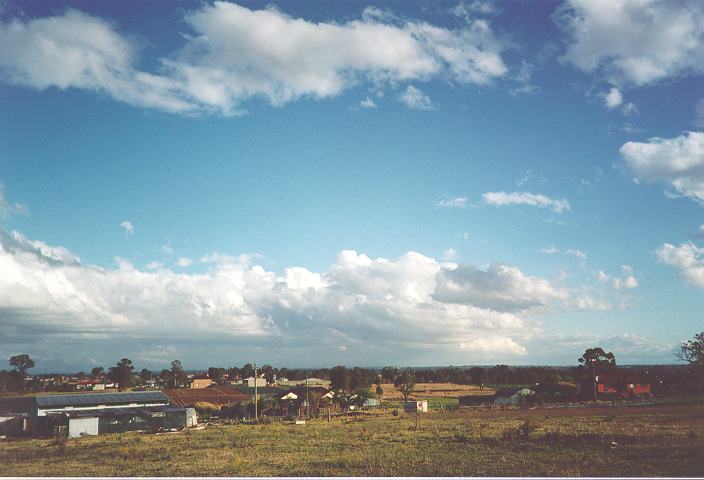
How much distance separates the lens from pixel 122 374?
366 ft

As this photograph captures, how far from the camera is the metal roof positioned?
4900 cm

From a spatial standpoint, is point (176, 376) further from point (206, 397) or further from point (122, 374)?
point (206, 397)

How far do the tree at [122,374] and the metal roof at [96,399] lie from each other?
62124 millimetres

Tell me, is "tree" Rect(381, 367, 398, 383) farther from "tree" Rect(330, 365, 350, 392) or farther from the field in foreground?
the field in foreground

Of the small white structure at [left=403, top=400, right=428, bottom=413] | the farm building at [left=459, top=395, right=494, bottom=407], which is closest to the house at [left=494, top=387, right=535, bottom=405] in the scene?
the farm building at [left=459, top=395, right=494, bottom=407]

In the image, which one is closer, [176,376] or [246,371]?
[176,376]

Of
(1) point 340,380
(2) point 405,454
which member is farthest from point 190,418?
(1) point 340,380

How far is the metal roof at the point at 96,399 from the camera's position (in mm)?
49000

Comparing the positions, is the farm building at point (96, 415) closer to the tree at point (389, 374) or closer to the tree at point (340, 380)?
the tree at point (340, 380)

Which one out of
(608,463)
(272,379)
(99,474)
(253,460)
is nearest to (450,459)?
(608,463)

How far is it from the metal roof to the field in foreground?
13734 millimetres

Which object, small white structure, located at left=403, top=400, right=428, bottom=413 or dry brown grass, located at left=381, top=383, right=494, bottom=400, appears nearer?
small white structure, located at left=403, top=400, right=428, bottom=413

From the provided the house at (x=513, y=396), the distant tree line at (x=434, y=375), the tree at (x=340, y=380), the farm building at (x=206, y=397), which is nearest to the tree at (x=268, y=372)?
the distant tree line at (x=434, y=375)

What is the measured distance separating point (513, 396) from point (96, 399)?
177ft
